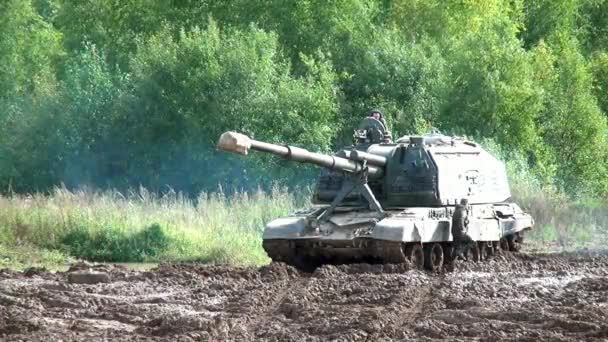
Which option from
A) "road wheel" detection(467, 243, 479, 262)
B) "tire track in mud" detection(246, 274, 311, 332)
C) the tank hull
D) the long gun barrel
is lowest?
"tire track in mud" detection(246, 274, 311, 332)

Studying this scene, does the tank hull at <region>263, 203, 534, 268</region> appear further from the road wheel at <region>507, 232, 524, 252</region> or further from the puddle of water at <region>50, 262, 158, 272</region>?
the puddle of water at <region>50, 262, 158, 272</region>

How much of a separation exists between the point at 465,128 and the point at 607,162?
6.93 metres

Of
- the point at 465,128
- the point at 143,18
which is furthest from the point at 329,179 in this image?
the point at 143,18

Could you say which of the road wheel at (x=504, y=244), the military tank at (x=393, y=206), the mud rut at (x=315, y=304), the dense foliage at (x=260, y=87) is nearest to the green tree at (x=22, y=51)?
the dense foliage at (x=260, y=87)

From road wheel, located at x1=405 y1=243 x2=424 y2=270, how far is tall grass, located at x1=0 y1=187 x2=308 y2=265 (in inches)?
→ 156

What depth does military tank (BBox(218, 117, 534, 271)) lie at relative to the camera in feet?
62.6

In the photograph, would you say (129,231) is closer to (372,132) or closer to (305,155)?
(372,132)

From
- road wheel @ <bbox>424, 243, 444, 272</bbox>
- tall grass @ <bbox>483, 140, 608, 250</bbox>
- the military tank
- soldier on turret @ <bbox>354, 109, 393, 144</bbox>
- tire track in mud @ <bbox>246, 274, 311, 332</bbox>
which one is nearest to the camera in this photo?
tire track in mud @ <bbox>246, 274, 311, 332</bbox>

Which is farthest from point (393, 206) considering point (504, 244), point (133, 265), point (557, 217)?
point (557, 217)

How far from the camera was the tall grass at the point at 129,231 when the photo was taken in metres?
23.5

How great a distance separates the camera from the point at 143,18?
133 ft

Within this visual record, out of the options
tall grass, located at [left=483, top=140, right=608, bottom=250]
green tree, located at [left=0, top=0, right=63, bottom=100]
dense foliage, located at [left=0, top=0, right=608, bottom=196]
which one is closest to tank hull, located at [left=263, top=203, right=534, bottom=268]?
tall grass, located at [left=483, top=140, right=608, bottom=250]

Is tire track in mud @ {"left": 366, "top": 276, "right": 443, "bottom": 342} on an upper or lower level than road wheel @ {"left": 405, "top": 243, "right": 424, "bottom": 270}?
lower

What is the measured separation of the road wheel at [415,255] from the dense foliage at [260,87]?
12.5 meters
